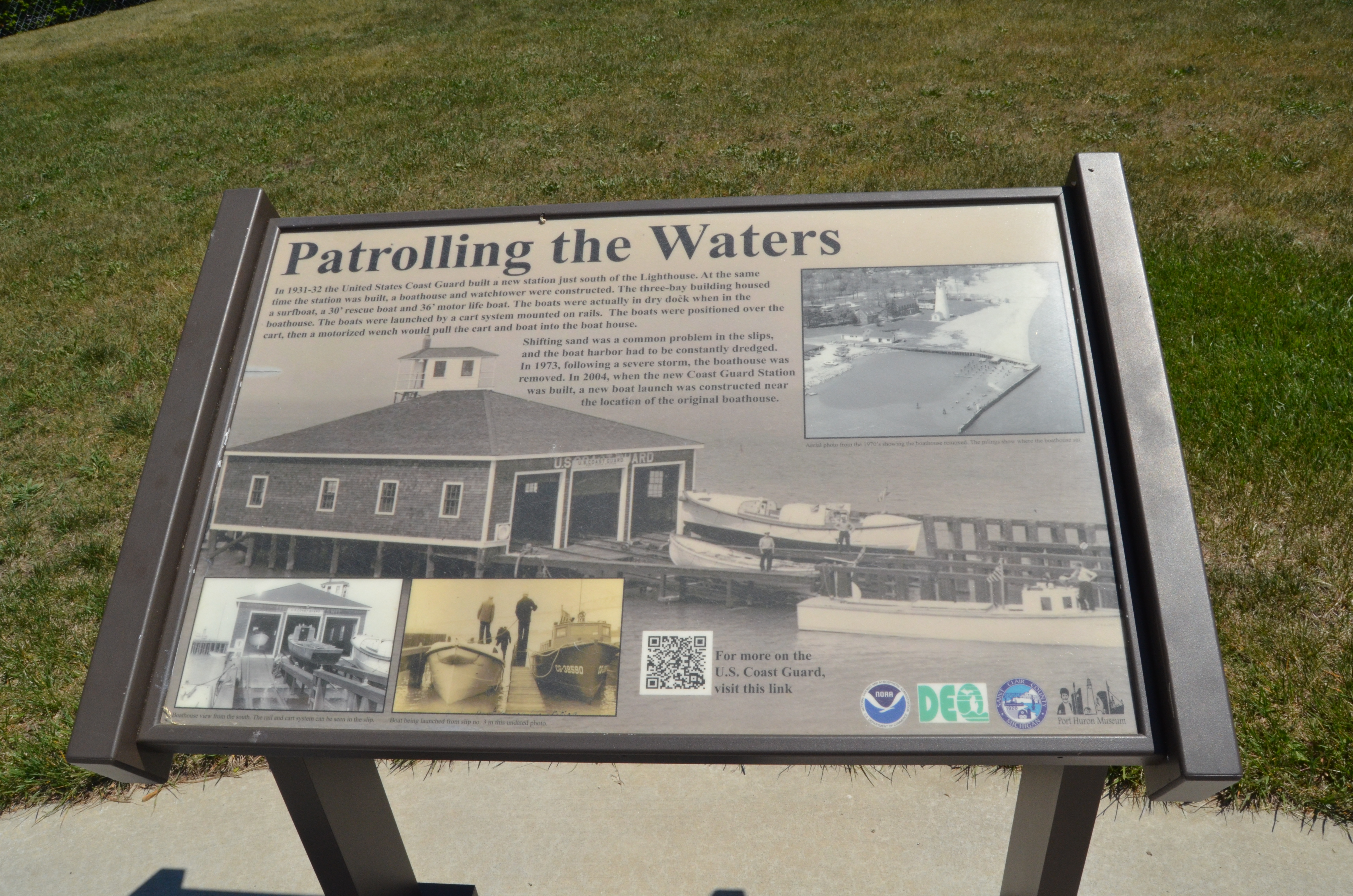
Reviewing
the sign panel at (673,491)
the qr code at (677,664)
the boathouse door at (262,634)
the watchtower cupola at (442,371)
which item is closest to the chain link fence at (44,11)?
the sign panel at (673,491)

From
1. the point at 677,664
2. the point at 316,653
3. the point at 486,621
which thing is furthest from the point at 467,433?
the point at 677,664

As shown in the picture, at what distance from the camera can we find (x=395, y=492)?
1.82m

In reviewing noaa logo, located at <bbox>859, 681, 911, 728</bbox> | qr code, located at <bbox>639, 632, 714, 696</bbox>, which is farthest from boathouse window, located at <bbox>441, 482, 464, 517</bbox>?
noaa logo, located at <bbox>859, 681, 911, 728</bbox>

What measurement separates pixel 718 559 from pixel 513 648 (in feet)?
1.31

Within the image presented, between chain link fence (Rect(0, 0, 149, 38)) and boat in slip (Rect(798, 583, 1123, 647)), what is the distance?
20.2m

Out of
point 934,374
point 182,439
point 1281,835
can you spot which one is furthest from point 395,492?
point 1281,835

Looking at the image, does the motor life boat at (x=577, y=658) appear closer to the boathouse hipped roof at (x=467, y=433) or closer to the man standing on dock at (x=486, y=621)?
the man standing on dock at (x=486, y=621)

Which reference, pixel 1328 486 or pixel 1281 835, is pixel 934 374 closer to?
pixel 1281 835

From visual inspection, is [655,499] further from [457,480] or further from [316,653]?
[316,653]

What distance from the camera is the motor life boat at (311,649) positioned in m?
1.69

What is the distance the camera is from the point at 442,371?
6.44 feet

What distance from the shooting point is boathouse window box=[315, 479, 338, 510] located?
1.84m

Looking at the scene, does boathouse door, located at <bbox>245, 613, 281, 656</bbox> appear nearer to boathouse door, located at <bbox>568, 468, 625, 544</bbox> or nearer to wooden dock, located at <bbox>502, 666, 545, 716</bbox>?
wooden dock, located at <bbox>502, 666, 545, 716</bbox>

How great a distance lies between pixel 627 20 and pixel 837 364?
429 inches
